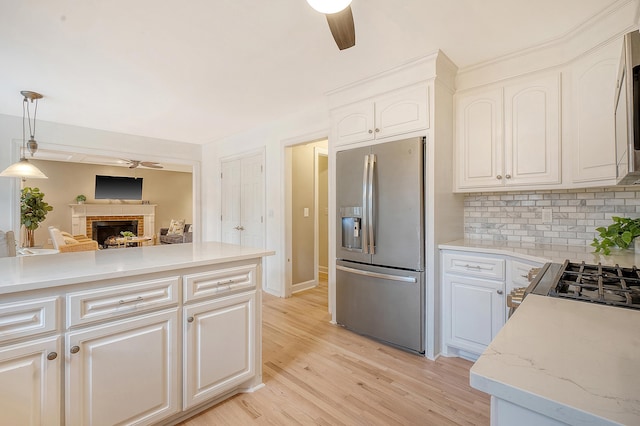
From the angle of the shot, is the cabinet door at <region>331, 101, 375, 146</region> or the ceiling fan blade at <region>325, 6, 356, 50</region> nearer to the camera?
the ceiling fan blade at <region>325, 6, 356, 50</region>

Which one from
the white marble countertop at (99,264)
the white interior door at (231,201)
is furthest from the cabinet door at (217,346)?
the white interior door at (231,201)

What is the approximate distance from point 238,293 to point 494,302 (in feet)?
5.83

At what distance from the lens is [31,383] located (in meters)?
1.19

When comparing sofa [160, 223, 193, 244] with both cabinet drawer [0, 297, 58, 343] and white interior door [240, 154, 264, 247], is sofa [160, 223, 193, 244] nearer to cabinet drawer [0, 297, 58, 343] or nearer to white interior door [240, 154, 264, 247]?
white interior door [240, 154, 264, 247]

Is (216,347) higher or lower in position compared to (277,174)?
lower

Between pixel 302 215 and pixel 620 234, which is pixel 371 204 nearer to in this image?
pixel 620 234

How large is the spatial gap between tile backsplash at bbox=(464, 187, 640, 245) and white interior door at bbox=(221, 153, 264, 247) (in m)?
2.77

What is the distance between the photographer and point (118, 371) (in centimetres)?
140

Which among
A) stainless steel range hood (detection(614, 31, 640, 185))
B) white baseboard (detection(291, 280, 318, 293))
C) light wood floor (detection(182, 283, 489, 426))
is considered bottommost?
light wood floor (detection(182, 283, 489, 426))

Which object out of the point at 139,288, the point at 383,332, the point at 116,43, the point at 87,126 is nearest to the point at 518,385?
the point at 139,288

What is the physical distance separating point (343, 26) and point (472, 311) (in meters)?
2.10

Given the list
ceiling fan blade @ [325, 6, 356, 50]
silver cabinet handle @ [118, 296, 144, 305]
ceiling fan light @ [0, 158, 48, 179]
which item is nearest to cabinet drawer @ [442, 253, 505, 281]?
ceiling fan blade @ [325, 6, 356, 50]

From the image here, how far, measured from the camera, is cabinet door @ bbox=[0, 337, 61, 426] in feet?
3.75

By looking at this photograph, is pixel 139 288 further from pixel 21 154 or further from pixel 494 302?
pixel 21 154
